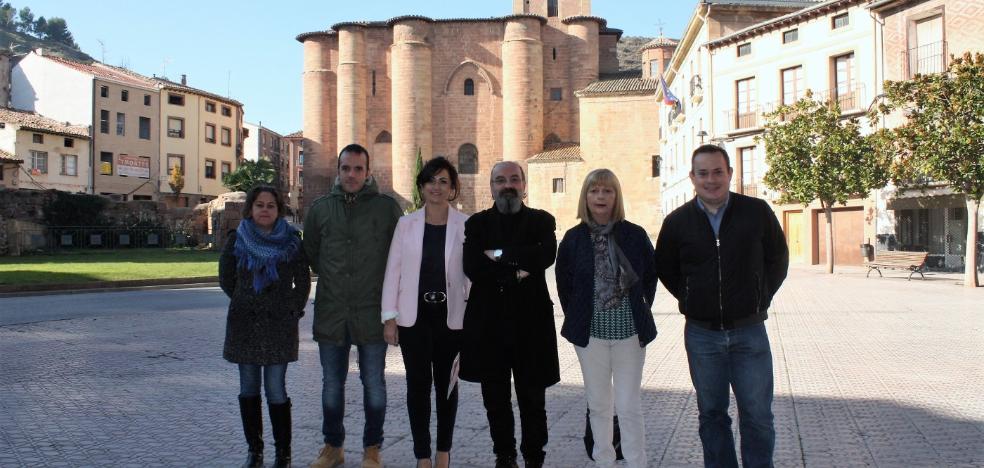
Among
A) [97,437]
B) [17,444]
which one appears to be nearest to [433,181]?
[97,437]

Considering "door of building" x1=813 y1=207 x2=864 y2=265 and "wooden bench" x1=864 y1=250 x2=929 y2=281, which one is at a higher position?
"door of building" x1=813 y1=207 x2=864 y2=265

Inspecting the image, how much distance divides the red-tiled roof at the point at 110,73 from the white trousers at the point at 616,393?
53102 millimetres

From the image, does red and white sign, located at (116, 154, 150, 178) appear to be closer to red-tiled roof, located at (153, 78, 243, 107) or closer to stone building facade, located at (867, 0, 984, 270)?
red-tiled roof, located at (153, 78, 243, 107)

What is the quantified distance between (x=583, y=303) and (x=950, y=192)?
2333 centimetres

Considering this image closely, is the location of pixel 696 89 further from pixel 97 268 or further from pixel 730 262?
pixel 730 262

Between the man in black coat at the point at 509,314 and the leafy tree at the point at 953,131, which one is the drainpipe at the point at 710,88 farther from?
the man in black coat at the point at 509,314

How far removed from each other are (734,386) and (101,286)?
16641 millimetres

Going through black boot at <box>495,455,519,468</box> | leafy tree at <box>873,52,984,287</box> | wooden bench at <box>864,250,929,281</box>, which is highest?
leafy tree at <box>873,52,984,287</box>

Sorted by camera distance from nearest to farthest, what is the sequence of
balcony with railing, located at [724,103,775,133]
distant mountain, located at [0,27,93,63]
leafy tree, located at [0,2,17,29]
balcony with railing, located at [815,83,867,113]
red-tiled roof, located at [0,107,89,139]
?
balcony with railing, located at [815,83,867,113]
balcony with railing, located at [724,103,775,133]
red-tiled roof, located at [0,107,89,139]
distant mountain, located at [0,27,93,63]
leafy tree, located at [0,2,17,29]

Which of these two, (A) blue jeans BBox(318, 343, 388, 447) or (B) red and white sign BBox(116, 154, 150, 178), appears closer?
(A) blue jeans BBox(318, 343, 388, 447)

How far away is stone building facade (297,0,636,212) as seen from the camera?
176ft

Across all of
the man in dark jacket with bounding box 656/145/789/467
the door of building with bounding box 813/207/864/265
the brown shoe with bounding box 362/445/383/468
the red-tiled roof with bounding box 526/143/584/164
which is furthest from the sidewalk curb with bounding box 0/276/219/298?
the red-tiled roof with bounding box 526/143/584/164

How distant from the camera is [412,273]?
4.01 meters

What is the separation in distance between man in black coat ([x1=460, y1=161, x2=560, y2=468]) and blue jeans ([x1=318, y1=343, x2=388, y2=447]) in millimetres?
545
